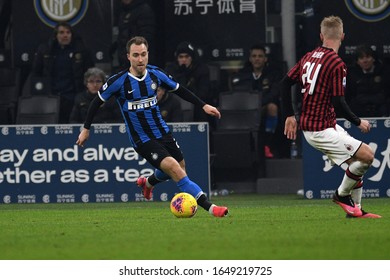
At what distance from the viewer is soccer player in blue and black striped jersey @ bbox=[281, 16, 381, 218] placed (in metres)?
12.7

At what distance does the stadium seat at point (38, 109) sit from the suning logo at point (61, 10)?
143cm

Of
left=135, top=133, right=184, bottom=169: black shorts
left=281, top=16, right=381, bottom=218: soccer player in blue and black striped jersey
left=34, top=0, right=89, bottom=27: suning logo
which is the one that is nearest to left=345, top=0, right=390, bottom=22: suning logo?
left=34, top=0, right=89, bottom=27: suning logo

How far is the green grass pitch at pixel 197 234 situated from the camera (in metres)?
9.76

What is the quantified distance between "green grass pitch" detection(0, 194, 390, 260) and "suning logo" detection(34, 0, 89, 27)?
5266 mm

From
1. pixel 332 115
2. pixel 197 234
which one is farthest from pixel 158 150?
pixel 197 234

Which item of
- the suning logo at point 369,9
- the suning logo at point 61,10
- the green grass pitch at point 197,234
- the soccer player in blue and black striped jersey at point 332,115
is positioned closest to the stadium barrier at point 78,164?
the green grass pitch at point 197,234

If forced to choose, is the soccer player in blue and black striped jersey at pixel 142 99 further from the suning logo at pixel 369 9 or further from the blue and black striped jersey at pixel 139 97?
the suning logo at pixel 369 9

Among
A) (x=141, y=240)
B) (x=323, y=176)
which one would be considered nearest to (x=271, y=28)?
(x=323, y=176)

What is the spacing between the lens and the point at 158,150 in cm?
1353

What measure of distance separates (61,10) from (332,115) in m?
8.41

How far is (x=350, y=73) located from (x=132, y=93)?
19.9ft

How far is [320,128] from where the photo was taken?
1288 centimetres

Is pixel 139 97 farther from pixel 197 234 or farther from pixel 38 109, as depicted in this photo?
pixel 38 109
